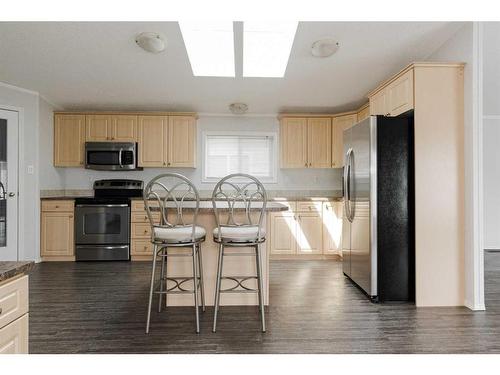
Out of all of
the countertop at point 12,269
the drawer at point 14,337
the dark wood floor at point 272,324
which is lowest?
the dark wood floor at point 272,324

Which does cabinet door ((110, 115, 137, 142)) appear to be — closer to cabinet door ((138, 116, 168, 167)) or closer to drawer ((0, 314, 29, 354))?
cabinet door ((138, 116, 168, 167))

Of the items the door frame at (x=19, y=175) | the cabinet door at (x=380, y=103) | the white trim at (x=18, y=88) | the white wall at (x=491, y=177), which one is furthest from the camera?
the white wall at (x=491, y=177)

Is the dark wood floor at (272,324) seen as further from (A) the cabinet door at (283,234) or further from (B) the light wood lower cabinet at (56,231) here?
(A) the cabinet door at (283,234)

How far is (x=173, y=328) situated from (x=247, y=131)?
11.9 feet

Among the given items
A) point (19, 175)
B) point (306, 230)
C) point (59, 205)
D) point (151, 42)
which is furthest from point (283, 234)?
point (19, 175)

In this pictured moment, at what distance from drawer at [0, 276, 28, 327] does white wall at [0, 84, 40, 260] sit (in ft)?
12.5

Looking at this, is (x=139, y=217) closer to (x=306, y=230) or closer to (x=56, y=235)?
(x=56, y=235)

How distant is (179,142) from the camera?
4.90 meters

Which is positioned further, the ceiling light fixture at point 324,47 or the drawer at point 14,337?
the ceiling light fixture at point 324,47

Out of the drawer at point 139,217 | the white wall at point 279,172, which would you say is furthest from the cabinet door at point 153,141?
the drawer at point 139,217

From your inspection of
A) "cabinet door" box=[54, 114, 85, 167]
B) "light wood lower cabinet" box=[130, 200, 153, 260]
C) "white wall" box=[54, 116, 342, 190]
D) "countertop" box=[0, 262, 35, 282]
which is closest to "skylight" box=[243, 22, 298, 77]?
"white wall" box=[54, 116, 342, 190]

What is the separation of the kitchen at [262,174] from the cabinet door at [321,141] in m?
0.02

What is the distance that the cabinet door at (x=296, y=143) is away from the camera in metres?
4.97
